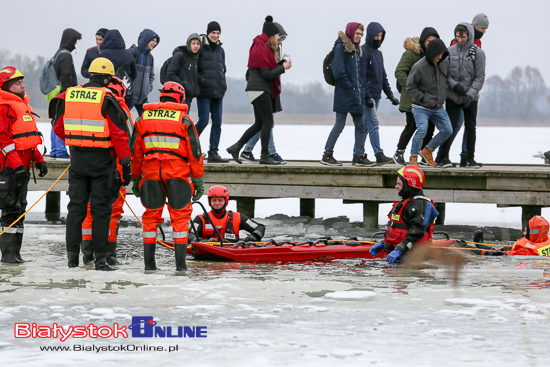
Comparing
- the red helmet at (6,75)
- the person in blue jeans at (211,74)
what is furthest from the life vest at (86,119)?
the person in blue jeans at (211,74)

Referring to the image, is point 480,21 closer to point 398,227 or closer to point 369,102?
point 369,102

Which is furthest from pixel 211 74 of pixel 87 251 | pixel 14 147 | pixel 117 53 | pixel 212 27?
pixel 87 251

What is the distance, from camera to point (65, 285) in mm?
6781

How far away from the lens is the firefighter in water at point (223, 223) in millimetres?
9109

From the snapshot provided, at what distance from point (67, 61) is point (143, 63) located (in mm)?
1105

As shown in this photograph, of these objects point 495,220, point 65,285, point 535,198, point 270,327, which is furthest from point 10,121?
point 495,220

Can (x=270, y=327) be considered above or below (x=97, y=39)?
below

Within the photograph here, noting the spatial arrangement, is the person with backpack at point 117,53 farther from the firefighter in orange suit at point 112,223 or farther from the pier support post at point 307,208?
the pier support post at point 307,208

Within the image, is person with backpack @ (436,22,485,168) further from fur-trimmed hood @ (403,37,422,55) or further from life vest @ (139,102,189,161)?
life vest @ (139,102,189,161)

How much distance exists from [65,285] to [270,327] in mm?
2114

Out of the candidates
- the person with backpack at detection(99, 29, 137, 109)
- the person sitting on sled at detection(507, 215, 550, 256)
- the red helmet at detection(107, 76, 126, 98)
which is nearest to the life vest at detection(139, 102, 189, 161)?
the red helmet at detection(107, 76, 126, 98)

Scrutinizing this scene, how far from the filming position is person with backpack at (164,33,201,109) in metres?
11.4

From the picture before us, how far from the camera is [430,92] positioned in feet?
36.6

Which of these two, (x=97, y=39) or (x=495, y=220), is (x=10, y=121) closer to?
(x=97, y=39)
